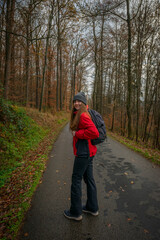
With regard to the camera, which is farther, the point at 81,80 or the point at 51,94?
the point at 81,80

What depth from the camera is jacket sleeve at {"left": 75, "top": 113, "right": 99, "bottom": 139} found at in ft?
7.36

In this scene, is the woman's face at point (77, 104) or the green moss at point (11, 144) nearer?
the woman's face at point (77, 104)

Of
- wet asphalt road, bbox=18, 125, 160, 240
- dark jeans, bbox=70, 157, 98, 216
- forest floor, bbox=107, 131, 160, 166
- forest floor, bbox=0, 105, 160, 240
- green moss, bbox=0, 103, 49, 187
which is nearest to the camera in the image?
wet asphalt road, bbox=18, 125, 160, 240

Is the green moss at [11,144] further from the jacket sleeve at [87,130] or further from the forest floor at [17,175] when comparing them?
the jacket sleeve at [87,130]

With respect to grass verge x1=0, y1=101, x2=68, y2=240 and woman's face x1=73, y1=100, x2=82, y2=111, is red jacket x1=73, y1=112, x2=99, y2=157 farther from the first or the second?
grass verge x1=0, y1=101, x2=68, y2=240

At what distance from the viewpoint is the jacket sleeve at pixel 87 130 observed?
2244 millimetres

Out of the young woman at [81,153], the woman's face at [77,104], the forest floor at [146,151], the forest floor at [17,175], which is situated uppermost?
the woman's face at [77,104]

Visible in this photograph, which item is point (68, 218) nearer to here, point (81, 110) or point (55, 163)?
point (81, 110)

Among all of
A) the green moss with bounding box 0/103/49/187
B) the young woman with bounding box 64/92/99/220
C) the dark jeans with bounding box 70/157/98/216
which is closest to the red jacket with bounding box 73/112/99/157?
the young woman with bounding box 64/92/99/220

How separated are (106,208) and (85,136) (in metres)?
1.81

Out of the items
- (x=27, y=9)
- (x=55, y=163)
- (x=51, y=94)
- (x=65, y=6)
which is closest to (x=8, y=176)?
(x=55, y=163)

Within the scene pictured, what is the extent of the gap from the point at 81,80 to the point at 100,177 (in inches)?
1299

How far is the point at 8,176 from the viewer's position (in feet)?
13.0

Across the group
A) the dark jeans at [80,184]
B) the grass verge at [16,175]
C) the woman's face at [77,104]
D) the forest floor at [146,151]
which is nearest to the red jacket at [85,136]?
the dark jeans at [80,184]
